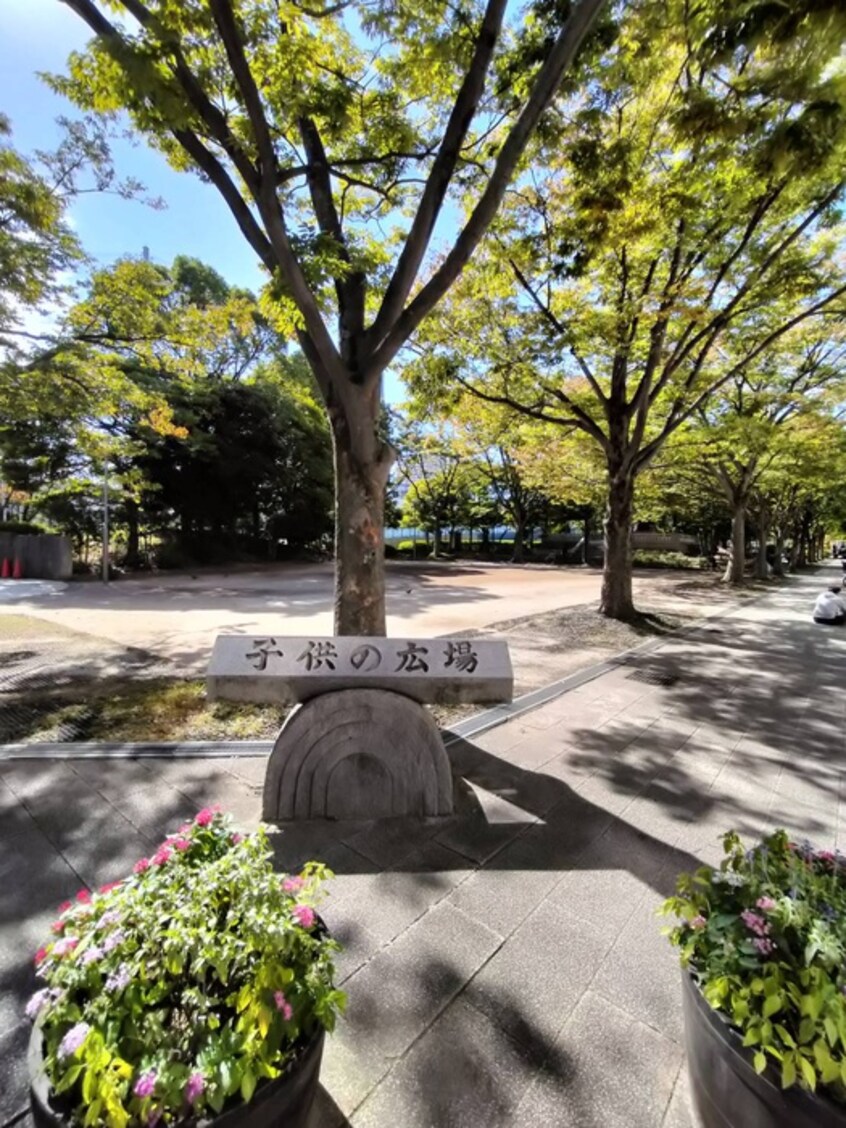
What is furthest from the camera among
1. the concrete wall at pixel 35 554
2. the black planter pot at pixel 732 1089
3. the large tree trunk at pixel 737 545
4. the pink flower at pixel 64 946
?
the concrete wall at pixel 35 554

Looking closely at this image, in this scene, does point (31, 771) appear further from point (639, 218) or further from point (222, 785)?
point (639, 218)

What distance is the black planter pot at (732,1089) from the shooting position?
1.04m

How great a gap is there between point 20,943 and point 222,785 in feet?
4.41

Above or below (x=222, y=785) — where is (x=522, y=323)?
above

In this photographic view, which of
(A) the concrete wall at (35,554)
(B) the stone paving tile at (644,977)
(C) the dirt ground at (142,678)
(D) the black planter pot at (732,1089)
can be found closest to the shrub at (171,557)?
(A) the concrete wall at (35,554)

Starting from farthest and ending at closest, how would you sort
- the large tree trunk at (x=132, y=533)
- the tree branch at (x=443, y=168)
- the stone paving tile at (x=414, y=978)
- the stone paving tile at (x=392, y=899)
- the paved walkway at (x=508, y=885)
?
the large tree trunk at (x=132, y=533)
the tree branch at (x=443, y=168)
the stone paving tile at (x=392, y=899)
the stone paving tile at (x=414, y=978)
the paved walkway at (x=508, y=885)

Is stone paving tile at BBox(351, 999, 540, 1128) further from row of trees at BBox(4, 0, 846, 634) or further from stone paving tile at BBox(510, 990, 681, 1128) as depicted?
row of trees at BBox(4, 0, 846, 634)

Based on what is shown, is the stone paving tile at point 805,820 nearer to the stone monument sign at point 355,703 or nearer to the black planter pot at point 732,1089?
the stone monument sign at point 355,703

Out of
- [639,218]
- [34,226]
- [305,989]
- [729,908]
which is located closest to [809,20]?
[639,218]

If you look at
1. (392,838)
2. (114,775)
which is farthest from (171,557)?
(392,838)

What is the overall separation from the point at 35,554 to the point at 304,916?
18.7 m

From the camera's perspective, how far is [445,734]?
13.5 feet

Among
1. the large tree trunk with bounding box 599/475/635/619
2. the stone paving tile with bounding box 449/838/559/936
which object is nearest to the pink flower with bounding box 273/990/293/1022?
the stone paving tile with bounding box 449/838/559/936

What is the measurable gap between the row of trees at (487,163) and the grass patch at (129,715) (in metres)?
1.20
